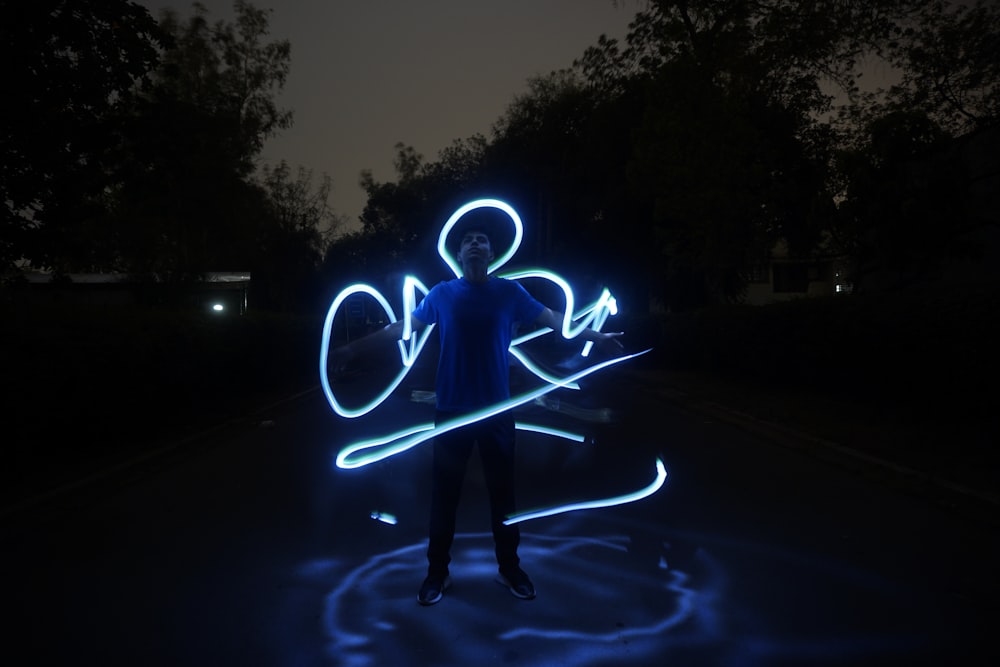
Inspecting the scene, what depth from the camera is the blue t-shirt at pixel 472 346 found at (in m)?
4.35

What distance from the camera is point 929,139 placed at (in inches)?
666

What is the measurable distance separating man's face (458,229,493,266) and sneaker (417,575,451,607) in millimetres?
1788

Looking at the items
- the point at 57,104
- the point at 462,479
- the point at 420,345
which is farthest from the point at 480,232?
the point at 57,104

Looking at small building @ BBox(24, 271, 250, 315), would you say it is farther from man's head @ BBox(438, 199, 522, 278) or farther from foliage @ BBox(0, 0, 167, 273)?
man's head @ BBox(438, 199, 522, 278)

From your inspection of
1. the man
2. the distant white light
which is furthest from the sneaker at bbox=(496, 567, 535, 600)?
the distant white light

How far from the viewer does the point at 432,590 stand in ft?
13.9

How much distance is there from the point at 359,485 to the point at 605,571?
3493mm

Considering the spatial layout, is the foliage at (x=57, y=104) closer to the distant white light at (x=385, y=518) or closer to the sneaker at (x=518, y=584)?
the distant white light at (x=385, y=518)

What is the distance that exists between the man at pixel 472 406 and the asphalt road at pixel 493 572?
0.22m

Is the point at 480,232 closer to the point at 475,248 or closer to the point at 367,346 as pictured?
the point at 475,248

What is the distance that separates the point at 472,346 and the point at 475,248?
57cm

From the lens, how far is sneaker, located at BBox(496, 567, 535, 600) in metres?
4.25

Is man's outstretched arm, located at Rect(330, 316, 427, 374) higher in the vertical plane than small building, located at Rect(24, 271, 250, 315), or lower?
lower

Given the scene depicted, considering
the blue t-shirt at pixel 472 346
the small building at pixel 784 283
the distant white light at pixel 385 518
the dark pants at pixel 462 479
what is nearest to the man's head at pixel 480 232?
the blue t-shirt at pixel 472 346
